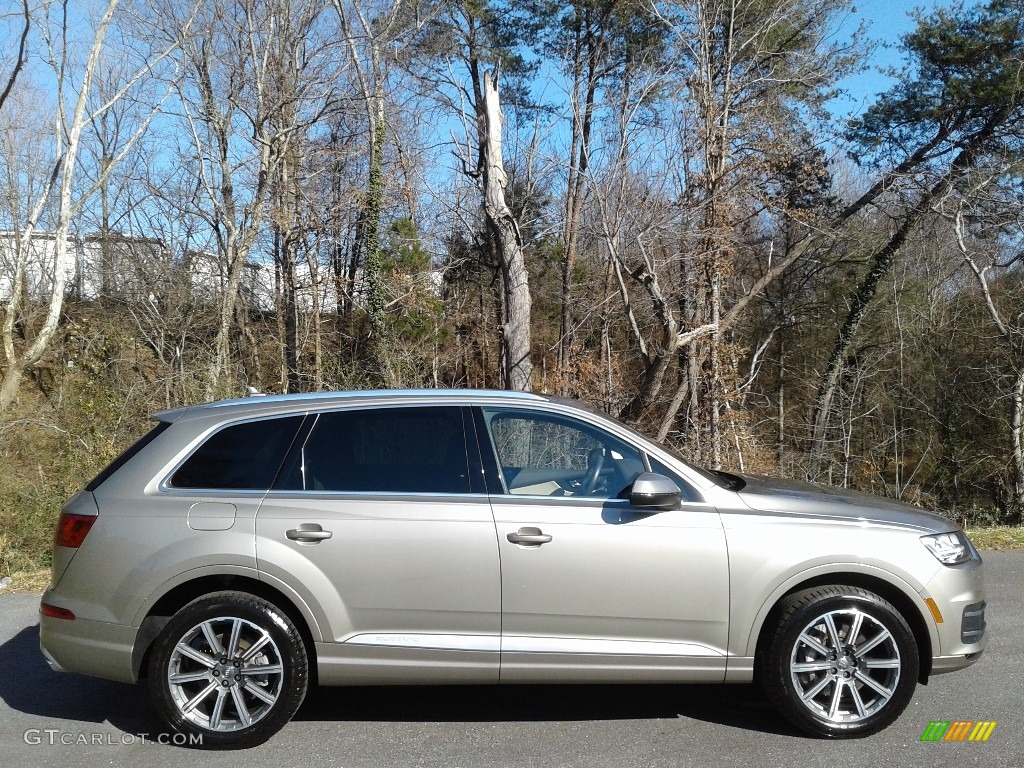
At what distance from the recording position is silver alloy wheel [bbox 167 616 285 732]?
4.25 m

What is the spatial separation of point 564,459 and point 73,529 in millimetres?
2600

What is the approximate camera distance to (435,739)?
4.32 meters

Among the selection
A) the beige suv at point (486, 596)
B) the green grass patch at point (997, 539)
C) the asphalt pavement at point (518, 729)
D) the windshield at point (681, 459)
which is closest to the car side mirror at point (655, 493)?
the beige suv at point (486, 596)

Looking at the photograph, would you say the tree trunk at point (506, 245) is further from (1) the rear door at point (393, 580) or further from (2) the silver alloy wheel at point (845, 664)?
(2) the silver alloy wheel at point (845, 664)

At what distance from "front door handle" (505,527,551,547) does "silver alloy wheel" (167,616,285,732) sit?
1.29 metres

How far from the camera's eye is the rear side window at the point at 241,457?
4.42m

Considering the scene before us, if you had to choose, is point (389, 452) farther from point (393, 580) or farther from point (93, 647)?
point (93, 647)

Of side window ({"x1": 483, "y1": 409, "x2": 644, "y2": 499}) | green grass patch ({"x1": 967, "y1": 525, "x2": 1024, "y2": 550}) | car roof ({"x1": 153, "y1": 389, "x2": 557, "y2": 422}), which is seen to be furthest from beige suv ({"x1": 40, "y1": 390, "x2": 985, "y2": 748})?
green grass patch ({"x1": 967, "y1": 525, "x2": 1024, "y2": 550})

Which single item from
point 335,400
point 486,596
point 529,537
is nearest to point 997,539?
point 529,537

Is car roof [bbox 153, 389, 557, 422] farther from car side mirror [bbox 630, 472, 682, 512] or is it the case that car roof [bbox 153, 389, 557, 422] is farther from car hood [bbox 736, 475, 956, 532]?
car hood [bbox 736, 475, 956, 532]

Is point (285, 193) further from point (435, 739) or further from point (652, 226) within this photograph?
point (435, 739)

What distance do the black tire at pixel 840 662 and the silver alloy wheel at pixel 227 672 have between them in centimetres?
247

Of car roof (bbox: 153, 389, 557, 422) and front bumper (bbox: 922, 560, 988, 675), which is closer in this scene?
front bumper (bbox: 922, 560, 988, 675)

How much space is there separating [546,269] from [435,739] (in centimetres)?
2043
